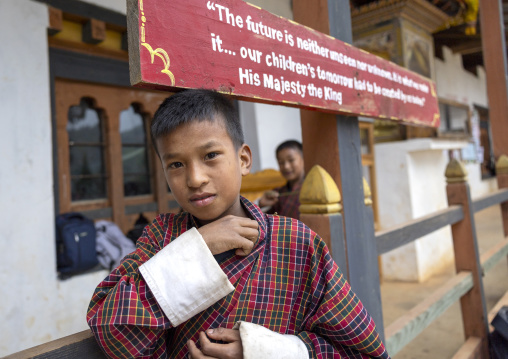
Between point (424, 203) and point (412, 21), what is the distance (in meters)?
2.34

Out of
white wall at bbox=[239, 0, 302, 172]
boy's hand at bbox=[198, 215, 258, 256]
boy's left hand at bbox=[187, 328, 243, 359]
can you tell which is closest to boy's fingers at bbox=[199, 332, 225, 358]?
boy's left hand at bbox=[187, 328, 243, 359]

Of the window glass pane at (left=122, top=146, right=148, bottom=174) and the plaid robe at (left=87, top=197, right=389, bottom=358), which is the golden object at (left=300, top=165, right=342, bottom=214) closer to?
the plaid robe at (left=87, top=197, right=389, bottom=358)

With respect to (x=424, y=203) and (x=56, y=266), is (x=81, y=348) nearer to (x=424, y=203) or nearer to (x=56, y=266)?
(x=56, y=266)

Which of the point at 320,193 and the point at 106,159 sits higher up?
the point at 106,159

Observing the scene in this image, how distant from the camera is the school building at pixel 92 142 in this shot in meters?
2.39

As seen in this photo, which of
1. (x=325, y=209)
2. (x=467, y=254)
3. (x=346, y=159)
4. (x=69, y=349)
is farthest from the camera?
(x=467, y=254)

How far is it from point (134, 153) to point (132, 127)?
0.24m

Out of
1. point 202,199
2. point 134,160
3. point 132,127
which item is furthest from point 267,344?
point 132,127

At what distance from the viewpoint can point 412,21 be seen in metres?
4.76

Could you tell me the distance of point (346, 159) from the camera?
1305 millimetres

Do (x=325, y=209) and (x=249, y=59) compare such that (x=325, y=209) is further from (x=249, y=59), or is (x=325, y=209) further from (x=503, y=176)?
(x=503, y=176)

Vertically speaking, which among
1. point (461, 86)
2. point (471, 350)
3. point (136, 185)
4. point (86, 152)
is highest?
point (461, 86)

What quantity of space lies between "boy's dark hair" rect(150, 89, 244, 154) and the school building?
55cm

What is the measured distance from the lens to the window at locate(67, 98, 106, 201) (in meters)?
2.98
